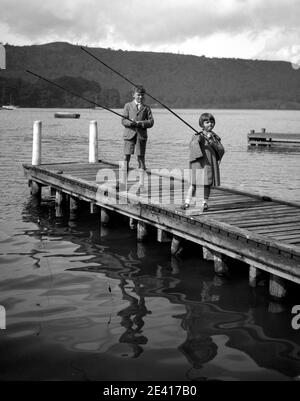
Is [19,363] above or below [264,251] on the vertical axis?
below

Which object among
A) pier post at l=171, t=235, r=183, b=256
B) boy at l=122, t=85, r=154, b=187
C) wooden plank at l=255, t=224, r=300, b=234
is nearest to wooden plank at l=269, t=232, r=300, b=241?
wooden plank at l=255, t=224, r=300, b=234

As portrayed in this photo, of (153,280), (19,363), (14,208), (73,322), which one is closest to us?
(19,363)

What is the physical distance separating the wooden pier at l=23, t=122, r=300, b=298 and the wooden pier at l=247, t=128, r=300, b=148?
87.5ft

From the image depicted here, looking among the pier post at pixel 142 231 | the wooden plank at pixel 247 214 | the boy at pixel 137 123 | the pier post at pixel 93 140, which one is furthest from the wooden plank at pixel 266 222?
the pier post at pixel 93 140

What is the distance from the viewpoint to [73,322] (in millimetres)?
6949

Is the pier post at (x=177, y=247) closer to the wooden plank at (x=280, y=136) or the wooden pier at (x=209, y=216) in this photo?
the wooden pier at (x=209, y=216)

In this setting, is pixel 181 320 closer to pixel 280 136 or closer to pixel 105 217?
pixel 105 217

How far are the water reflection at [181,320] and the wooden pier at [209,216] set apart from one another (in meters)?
0.41

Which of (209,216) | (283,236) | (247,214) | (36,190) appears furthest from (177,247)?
(36,190)

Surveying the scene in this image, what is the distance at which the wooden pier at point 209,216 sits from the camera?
296 inches

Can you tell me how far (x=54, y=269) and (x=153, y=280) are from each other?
1723mm

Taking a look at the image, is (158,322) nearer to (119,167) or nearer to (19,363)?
(19,363)
